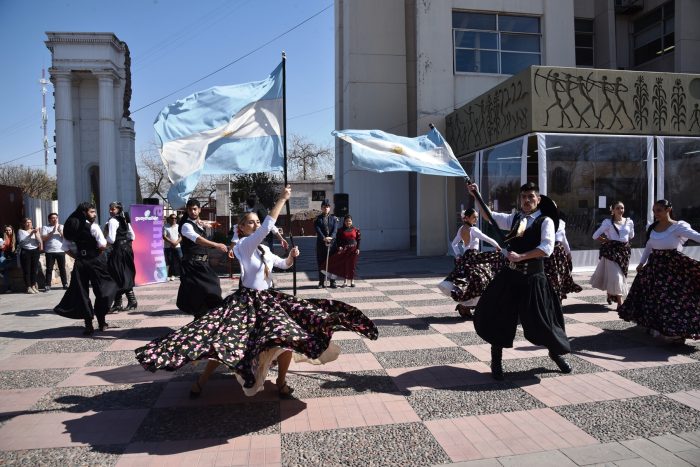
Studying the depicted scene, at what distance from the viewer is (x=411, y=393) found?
4633 millimetres

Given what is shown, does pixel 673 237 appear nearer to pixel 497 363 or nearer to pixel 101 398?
pixel 497 363

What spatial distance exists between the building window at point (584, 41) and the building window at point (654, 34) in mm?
1860

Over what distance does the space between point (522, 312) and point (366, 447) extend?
221 cm

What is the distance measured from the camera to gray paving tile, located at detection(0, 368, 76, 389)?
5039 mm

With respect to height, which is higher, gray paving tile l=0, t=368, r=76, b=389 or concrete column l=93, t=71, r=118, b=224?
concrete column l=93, t=71, r=118, b=224

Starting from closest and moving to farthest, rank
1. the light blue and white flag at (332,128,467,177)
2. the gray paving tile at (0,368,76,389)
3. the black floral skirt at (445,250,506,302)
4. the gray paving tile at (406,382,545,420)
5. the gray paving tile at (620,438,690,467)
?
the gray paving tile at (620,438,690,467)
the gray paving tile at (406,382,545,420)
the gray paving tile at (0,368,76,389)
the light blue and white flag at (332,128,467,177)
the black floral skirt at (445,250,506,302)

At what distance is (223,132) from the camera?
246 inches

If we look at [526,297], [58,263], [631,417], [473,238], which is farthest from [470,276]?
[58,263]

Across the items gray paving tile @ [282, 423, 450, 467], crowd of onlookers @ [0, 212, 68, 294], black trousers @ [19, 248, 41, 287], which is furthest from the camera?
black trousers @ [19, 248, 41, 287]

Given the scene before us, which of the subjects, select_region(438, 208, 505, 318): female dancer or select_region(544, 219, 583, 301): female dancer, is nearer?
select_region(544, 219, 583, 301): female dancer

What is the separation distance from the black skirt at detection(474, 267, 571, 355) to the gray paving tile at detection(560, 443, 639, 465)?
1.37 m

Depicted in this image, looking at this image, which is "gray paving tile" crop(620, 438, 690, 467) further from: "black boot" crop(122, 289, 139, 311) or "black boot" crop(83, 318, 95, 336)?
"black boot" crop(122, 289, 139, 311)

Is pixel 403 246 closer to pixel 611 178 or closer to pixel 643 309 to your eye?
pixel 611 178

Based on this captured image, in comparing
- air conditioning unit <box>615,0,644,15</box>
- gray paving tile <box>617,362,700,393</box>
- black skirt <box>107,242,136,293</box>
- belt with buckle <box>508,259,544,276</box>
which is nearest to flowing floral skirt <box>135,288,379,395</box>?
belt with buckle <box>508,259,544,276</box>
